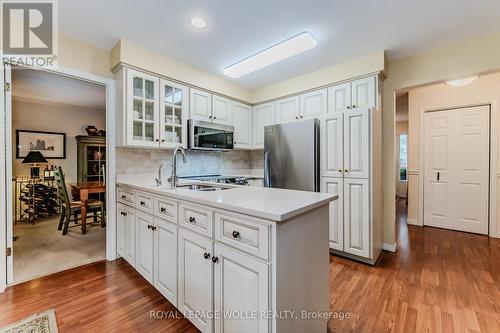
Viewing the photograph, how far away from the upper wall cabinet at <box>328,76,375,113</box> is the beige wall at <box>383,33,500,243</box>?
34cm

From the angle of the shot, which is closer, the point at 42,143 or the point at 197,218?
the point at 197,218

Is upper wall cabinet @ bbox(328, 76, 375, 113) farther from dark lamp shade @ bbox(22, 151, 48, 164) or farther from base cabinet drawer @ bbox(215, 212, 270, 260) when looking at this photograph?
dark lamp shade @ bbox(22, 151, 48, 164)

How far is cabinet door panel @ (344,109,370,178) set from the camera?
95.7 inches

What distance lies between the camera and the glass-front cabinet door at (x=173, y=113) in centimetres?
273

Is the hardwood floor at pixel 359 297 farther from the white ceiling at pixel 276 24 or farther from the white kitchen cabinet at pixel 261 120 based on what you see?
the white ceiling at pixel 276 24

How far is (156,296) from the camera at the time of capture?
1880mm

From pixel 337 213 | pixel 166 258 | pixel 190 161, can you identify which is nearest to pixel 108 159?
pixel 190 161

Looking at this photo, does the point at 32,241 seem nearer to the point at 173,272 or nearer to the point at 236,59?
the point at 173,272

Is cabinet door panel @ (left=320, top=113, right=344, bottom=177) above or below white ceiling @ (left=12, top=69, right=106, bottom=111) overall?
below

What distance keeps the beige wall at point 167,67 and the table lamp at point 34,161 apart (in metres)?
3.27

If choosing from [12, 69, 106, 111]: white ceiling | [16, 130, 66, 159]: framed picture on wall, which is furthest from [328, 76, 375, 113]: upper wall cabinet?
[16, 130, 66, 159]: framed picture on wall

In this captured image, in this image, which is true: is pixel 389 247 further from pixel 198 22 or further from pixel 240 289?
pixel 198 22

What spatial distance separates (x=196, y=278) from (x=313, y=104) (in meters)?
2.70

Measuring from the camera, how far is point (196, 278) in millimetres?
1413
